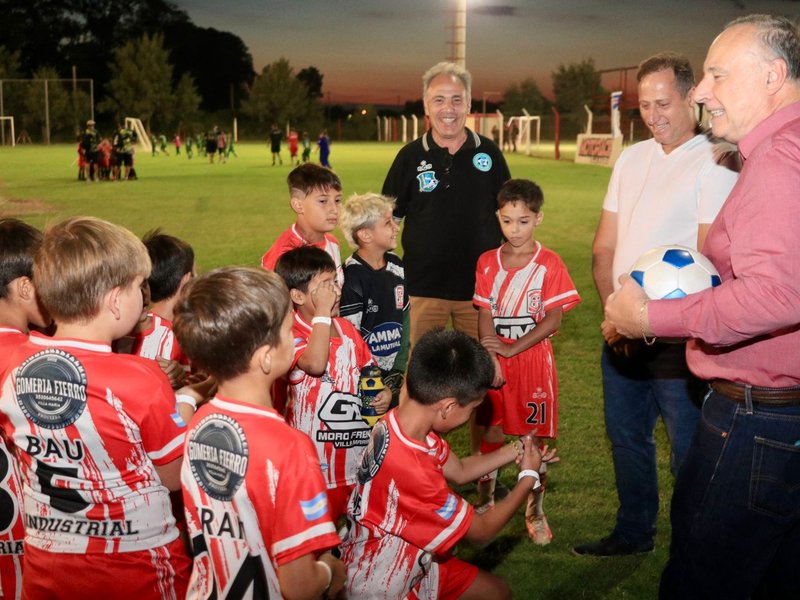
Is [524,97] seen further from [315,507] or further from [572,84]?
[315,507]

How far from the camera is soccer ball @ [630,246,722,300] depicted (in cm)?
283

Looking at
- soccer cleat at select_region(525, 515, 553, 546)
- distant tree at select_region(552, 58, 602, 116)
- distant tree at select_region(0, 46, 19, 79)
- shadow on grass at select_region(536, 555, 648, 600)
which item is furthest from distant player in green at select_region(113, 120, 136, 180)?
distant tree at select_region(552, 58, 602, 116)

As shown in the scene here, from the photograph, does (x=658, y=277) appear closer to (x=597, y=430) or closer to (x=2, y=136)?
(x=597, y=430)

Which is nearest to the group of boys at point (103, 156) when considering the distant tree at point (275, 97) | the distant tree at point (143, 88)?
the distant tree at point (143, 88)

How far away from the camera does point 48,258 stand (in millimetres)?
2482

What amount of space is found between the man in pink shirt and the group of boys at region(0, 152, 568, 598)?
0.60 m

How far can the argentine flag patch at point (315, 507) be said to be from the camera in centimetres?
217

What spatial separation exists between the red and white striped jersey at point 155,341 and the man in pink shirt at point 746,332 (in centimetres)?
205

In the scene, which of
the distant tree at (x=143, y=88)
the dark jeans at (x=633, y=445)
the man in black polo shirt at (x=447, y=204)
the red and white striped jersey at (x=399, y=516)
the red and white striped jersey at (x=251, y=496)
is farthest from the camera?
the distant tree at (x=143, y=88)

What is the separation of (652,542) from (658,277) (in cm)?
193

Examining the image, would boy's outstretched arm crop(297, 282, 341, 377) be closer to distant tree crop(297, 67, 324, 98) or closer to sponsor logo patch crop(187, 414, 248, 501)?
sponsor logo patch crop(187, 414, 248, 501)

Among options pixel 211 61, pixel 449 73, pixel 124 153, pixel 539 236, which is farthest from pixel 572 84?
pixel 449 73

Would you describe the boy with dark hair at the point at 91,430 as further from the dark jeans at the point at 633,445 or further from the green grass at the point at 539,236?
the dark jeans at the point at 633,445

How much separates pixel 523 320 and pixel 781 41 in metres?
2.48
